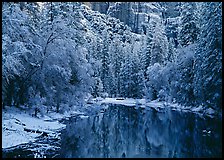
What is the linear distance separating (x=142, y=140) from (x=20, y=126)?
8.25 m

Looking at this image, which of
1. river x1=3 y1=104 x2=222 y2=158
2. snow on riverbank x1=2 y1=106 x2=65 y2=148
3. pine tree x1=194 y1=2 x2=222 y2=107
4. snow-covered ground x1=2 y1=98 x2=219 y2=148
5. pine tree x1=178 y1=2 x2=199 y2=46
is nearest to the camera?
river x1=3 y1=104 x2=222 y2=158

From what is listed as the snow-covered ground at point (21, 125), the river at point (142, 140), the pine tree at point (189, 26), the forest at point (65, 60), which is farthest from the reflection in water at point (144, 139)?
the pine tree at point (189, 26)

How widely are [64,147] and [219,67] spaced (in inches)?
635

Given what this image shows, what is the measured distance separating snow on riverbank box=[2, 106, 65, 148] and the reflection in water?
5.14 feet

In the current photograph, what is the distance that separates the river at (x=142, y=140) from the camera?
53.0 feet

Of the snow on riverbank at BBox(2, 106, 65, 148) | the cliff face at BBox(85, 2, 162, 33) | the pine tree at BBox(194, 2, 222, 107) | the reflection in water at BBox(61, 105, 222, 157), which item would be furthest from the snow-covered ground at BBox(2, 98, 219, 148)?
the cliff face at BBox(85, 2, 162, 33)

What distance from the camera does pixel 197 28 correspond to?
4391 cm

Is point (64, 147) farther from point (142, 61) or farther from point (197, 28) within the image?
point (142, 61)

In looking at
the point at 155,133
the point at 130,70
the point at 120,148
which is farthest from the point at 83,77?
the point at 130,70

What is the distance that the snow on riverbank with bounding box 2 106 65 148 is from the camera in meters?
17.6

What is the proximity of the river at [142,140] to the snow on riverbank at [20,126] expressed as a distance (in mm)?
1288

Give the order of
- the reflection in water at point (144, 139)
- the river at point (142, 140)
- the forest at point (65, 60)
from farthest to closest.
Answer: the forest at point (65, 60) < the reflection in water at point (144, 139) < the river at point (142, 140)

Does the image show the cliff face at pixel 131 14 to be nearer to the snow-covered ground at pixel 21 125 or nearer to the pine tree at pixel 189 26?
the pine tree at pixel 189 26

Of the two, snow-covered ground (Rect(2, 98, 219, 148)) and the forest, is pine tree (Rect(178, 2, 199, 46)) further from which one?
snow-covered ground (Rect(2, 98, 219, 148))
